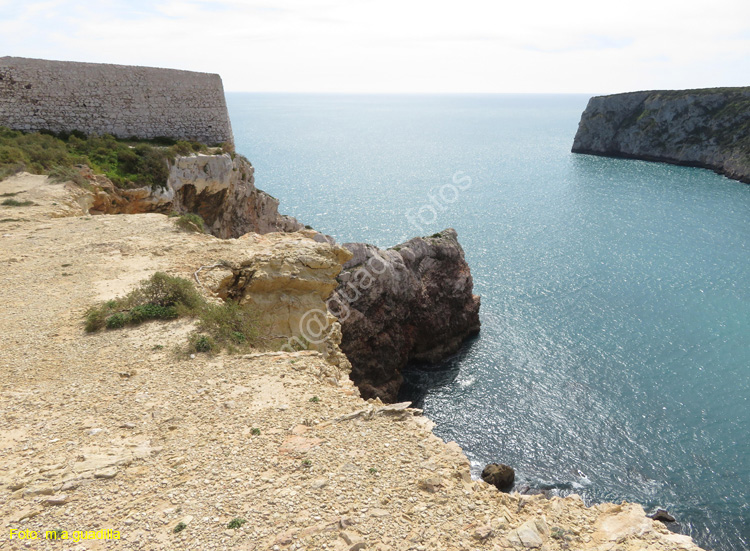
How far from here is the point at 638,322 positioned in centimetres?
3784

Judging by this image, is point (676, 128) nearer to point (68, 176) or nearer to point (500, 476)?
point (500, 476)

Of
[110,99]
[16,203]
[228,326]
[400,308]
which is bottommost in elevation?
[400,308]

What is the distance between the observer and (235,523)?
669 cm

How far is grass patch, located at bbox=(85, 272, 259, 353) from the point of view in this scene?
11.4 m

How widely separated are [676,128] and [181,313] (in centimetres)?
12163

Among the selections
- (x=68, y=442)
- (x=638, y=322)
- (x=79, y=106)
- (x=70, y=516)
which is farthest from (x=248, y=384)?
(x=638, y=322)

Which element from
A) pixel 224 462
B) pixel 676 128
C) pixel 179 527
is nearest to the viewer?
pixel 179 527

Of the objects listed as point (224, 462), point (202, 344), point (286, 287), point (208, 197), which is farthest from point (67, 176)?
point (224, 462)

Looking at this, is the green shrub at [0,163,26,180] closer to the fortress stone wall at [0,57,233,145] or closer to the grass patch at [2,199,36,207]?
the grass patch at [2,199,36,207]

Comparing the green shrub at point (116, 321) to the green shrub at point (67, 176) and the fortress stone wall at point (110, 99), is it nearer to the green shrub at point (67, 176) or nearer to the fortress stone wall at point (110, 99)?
the green shrub at point (67, 176)

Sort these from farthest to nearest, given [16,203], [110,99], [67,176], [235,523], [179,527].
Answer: [110,99], [67,176], [16,203], [235,523], [179,527]

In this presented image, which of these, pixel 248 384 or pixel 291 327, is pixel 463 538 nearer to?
pixel 248 384

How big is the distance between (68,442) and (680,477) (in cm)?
2665

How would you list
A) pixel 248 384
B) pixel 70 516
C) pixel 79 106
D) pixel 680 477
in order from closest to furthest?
1. pixel 70 516
2. pixel 248 384
3. pixel 680 477
4. pixel 79 106
